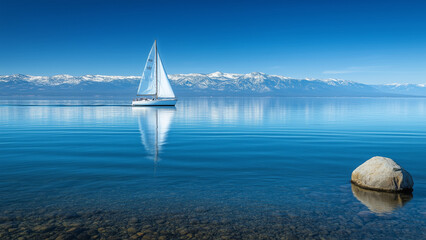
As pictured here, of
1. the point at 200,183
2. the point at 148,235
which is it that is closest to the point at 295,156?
the point at 200,183

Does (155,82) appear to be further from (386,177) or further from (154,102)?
(386,177)

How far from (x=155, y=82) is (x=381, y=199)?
75.8m

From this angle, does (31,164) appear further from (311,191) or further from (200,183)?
(311,191)

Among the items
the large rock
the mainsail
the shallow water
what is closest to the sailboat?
the mainsail

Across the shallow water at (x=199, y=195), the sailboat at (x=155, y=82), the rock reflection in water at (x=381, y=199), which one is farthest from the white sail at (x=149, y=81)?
the rock reflection in water at (x=381, y=199)

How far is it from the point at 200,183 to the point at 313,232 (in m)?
5.09

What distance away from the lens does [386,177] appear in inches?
444

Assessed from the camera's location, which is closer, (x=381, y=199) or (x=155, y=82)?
(x=381, y=199)

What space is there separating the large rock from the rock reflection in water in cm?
24

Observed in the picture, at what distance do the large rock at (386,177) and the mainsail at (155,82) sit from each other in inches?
2865

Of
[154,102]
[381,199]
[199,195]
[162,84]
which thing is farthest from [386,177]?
[162,84]

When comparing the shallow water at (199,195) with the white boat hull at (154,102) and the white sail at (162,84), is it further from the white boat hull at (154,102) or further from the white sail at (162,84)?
the white sail at (162,84)

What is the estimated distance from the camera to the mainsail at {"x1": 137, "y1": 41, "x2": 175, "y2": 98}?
270 ft

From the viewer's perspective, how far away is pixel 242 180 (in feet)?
42.2
